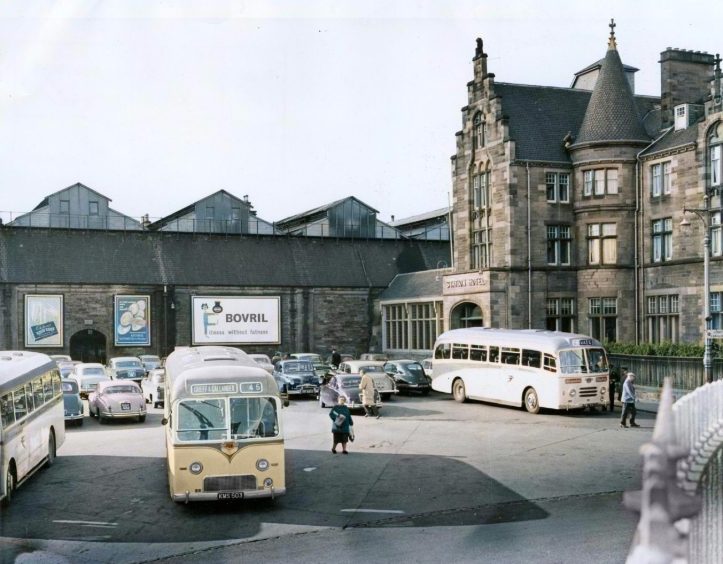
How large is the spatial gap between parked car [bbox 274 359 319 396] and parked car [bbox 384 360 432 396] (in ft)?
12.3

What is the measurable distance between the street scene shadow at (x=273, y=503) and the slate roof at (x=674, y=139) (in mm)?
24088

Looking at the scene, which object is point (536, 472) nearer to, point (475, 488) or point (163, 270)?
point (475, 488)

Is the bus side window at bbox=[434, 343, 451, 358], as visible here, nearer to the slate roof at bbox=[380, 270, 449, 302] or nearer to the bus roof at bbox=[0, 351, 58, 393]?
the slate roof at bbox=[380, 270, 449, 302]

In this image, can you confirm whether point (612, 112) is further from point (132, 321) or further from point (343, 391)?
point (132, 321)

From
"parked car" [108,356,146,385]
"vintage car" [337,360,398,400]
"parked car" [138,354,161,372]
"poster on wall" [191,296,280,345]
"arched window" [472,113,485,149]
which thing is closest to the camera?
"vintage car" [337,360,398,400]

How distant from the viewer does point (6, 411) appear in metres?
16.3

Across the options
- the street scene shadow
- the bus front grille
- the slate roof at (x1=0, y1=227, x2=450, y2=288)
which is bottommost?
the street scene shadow

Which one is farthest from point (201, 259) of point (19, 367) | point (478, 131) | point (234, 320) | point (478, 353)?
point (19, 367)

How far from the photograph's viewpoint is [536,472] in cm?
1873

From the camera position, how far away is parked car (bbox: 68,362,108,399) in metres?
36.5

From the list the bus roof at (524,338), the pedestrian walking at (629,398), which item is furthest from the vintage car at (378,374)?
the pedestrian walking at (629,398)

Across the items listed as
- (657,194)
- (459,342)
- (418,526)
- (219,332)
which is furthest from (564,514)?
(219,332)

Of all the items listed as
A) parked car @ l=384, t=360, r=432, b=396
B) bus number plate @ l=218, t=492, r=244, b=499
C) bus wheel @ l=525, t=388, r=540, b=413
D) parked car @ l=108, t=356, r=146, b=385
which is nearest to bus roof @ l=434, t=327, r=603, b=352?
bus wheel @ l=525, t=388, r=540, b=413

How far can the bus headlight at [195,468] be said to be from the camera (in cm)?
1538
